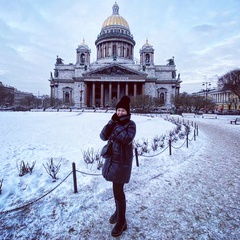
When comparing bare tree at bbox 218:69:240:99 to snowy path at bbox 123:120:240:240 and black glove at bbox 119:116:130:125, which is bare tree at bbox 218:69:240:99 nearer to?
snowy path at bbox 123:120:240:240

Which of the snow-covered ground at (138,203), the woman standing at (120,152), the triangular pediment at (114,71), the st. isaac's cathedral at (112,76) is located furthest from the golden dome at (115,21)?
the woman standing at (120,152)

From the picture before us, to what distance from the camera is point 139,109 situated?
38188 mm

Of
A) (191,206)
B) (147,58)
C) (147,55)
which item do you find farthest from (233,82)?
(191,206)

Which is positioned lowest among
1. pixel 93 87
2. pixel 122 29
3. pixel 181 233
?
pixel 181 233

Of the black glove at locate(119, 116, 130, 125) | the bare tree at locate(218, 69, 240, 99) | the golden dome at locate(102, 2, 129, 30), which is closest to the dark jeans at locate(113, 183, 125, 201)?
the black glove at locate(119, 116, 130, 125)

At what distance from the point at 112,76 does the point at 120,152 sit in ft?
171

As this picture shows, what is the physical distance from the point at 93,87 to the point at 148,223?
5307cm

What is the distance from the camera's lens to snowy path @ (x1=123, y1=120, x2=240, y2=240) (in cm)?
305

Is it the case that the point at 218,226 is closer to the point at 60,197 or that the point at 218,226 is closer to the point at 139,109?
the point at 60,197

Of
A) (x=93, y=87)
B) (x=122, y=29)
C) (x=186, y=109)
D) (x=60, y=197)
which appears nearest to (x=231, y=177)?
(x=60, y=197)

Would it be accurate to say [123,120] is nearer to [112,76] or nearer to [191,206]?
[191,206]

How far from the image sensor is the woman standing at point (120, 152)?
9.29ft

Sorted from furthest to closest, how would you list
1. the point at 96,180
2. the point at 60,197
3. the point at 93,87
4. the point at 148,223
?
the point at 93,87, the point at 96,180, the point at 60,197, the point at 148,223

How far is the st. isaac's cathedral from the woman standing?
49239 millimetres
